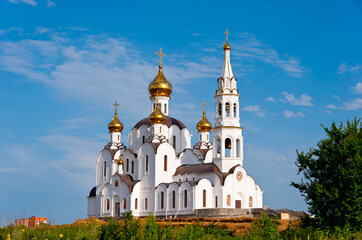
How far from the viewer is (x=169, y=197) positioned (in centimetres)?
3872

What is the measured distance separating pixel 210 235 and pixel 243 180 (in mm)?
23801

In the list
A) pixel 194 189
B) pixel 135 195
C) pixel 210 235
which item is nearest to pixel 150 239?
pixel 210 235

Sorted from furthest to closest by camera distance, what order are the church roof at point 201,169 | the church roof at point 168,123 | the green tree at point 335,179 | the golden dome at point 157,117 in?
the church roof at point 168,123 < the golden dome at point 157,117 < the church roof at point 201,169 < the green tree at point 335,179

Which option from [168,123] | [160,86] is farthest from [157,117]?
[160,86]

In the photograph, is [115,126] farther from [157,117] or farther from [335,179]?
[335,179]

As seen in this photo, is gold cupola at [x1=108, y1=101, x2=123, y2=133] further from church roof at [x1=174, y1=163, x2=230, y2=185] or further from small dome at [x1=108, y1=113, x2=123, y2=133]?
church roof at [x1=174, y1=163, x2=230, y2=185]

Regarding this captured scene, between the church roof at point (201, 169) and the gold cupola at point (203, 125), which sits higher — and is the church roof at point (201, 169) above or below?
Answer: below

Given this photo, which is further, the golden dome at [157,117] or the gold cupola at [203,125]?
the gold cupola at [203,125]

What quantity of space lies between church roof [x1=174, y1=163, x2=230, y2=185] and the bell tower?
449 mm

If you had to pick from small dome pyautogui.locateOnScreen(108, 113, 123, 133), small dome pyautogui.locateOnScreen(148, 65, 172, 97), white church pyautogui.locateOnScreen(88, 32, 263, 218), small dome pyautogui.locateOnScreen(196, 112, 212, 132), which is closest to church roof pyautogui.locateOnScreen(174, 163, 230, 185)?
white church pyautogui.locateOnScreen(88, 32, 263, 218)

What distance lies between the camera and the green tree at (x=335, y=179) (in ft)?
61.6

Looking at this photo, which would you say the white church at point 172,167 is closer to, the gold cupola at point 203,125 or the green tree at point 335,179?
the gold cupola at point 203,125

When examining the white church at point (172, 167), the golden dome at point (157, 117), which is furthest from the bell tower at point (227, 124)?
the golden dome at point (157, 117)

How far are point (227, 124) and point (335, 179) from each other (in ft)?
61.3
